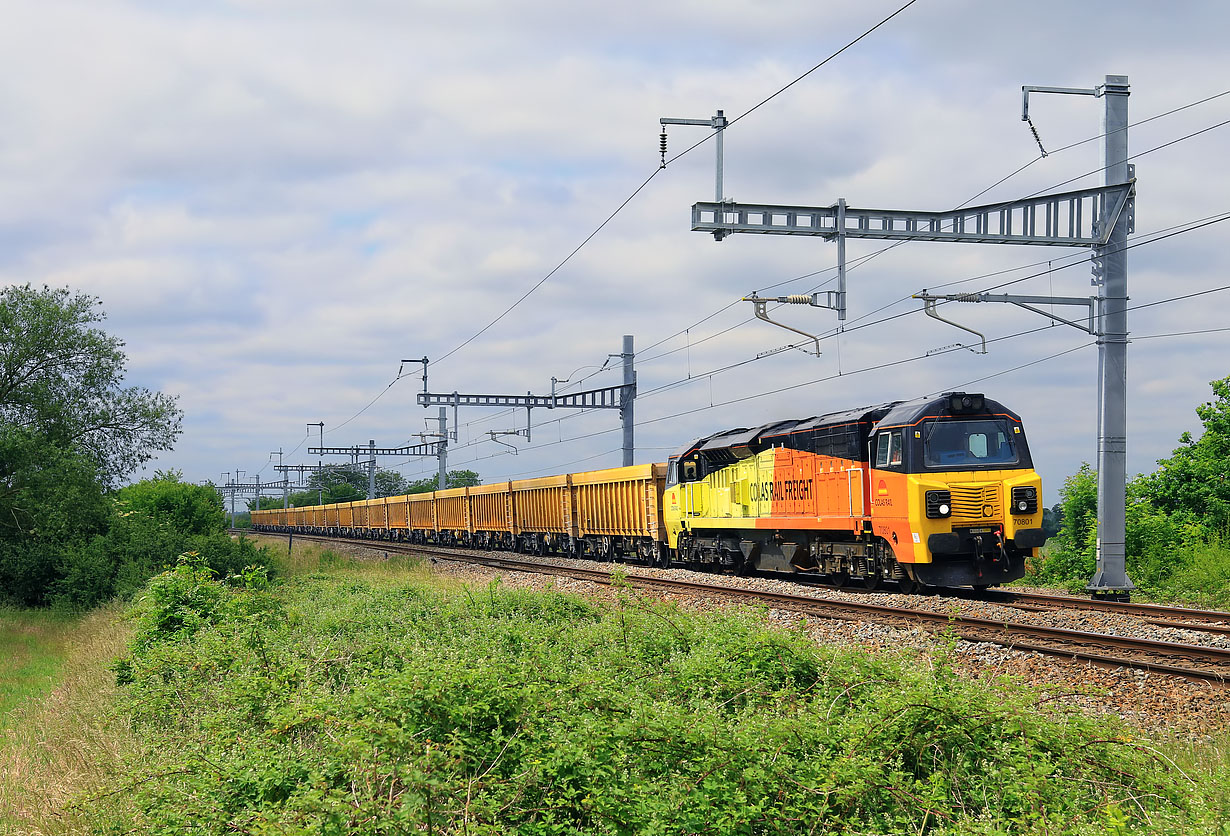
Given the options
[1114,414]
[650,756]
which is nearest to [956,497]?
[1114,414]

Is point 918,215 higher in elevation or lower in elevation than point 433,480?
higher

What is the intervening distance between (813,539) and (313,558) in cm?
2669

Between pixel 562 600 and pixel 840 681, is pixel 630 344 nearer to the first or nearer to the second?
pixel 562 600

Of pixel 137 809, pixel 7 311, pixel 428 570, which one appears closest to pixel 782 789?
pixel 137 809

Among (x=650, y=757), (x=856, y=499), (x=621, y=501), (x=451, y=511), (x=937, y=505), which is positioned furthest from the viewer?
(x=451, y=511)

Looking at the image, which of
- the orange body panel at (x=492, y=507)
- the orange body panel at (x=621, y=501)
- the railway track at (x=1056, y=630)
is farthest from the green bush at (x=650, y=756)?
the orange body panel at (x=492, y=507)

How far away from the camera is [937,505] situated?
1719 centimetres

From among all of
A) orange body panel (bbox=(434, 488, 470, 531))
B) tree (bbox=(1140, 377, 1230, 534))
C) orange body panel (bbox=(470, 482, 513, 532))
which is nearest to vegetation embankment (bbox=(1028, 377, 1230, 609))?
tree (bbox=(1140, 377, 1230, 534))

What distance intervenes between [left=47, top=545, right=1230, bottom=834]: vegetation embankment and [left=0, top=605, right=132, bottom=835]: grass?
1.33 feet

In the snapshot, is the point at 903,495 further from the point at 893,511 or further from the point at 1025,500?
the point at 1025,500

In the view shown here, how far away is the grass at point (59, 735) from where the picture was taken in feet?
22.4

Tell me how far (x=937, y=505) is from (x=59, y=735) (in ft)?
44.6

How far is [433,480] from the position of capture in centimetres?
12588

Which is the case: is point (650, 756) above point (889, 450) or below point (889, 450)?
below
